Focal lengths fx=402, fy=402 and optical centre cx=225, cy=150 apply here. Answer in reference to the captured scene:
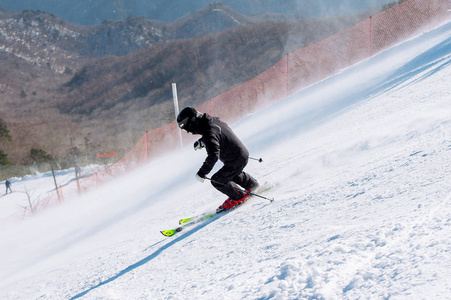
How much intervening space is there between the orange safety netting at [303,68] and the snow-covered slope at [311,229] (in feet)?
18.2

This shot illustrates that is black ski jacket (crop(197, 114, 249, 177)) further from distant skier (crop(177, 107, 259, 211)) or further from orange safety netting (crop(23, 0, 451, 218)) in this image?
orange safety netting (crop(23, 0, 451, 218))

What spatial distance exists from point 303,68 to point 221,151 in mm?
12090

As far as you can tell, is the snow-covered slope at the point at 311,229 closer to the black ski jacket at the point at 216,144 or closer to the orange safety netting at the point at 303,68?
the black ski jacket at the point at 216,144

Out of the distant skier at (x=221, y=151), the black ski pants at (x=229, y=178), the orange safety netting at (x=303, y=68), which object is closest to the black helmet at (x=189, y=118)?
the distant skier at (x=221, y=151)

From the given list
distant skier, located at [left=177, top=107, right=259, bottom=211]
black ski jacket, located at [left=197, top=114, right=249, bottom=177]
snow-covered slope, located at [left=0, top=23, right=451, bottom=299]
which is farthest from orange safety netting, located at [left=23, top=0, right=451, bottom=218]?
black ski jacket, located at [left=197, top=114, right=249, bottom=177]

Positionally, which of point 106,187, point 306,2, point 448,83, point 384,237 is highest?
point 306,2

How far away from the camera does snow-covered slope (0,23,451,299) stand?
2.45 meters

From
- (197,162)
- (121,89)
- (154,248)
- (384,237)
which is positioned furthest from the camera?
(121,89)

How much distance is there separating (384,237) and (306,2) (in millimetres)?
131353

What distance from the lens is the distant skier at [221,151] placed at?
4.98m

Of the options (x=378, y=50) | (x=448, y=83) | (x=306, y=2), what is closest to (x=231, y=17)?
(x=306, y=2)

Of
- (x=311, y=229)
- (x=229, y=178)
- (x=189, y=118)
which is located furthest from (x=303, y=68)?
(x=311, y=229)

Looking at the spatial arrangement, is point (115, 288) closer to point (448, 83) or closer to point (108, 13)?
point (448, 83)

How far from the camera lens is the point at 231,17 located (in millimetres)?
117688
